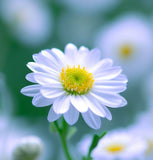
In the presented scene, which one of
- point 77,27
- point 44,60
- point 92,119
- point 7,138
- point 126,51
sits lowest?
point 92,119

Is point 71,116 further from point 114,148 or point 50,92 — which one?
point 114,148

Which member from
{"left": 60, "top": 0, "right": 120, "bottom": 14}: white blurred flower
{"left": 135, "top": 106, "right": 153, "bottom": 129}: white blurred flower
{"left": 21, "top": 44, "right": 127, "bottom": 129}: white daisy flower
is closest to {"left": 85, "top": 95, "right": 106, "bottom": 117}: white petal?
{"left": 21, "top": 44, "right": 127, "bottom": 129}: white daisy flower

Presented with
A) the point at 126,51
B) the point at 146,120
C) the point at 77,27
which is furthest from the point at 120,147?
the point at 77,27

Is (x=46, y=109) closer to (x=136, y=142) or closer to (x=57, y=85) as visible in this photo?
(x=136, y=142)

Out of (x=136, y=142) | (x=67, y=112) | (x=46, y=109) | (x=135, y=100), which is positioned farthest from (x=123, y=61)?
(x=67, y=112)

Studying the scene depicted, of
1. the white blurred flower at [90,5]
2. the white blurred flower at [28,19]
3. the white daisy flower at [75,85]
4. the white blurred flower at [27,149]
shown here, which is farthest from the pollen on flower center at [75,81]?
the white blurred flower at [90,5]

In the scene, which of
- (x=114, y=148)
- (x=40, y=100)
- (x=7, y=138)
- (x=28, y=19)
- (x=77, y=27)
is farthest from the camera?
(x=77, y=27)

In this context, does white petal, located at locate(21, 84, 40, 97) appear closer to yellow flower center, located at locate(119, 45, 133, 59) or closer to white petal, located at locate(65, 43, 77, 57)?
white petal, located at locate(65, 43, 77, 57)

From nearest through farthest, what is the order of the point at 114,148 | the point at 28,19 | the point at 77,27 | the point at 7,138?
1. the point at 114,148
2. the point at 7,138
3. the point at 28,19
4. the point at 77,27
